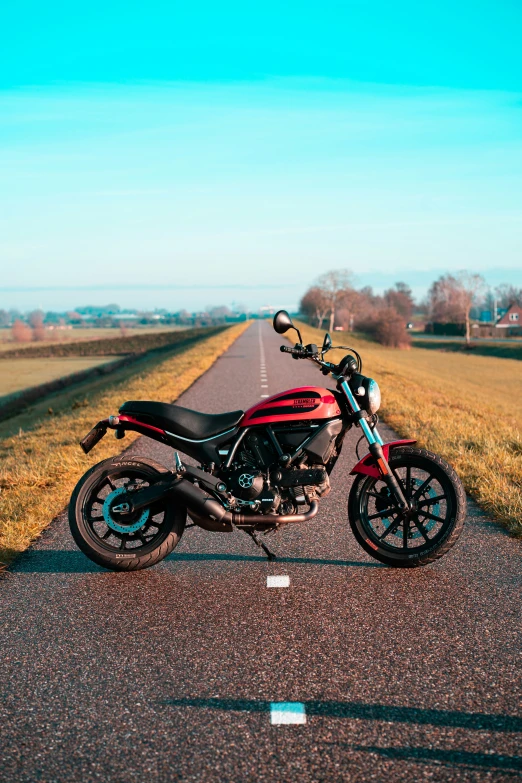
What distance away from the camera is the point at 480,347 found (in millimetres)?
71875

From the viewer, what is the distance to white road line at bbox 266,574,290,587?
16.5ft

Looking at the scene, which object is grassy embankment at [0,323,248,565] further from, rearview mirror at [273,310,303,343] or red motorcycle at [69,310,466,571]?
rearview mirror at [273,310,303,343]

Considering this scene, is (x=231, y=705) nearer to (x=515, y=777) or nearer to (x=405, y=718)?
(x=405, y=718)

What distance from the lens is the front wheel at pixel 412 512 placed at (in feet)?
17.0

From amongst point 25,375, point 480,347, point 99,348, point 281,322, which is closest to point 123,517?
point 281,322

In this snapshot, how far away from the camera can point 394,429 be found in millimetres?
11938

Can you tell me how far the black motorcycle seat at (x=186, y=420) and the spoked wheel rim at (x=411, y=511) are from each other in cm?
109

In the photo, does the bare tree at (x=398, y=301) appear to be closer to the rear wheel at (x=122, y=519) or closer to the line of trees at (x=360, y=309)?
the line of trees at (x=360, y=309)

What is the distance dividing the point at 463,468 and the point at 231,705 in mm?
5900

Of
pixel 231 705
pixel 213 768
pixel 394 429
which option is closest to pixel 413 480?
pixel 231 705

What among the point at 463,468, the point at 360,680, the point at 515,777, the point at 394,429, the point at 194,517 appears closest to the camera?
the point at 515,777

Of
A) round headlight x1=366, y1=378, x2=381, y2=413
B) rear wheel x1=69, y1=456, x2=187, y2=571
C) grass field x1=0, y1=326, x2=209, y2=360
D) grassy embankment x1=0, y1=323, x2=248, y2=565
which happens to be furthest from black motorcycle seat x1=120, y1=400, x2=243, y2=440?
grass field x1=0, y1=326, x2=209, y2=360

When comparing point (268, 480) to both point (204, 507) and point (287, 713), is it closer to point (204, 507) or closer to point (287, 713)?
point (204, 507)

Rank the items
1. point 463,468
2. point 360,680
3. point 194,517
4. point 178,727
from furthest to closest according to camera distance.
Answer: point 463,468 < point 194,517 < point 360,680 < point 178,727
